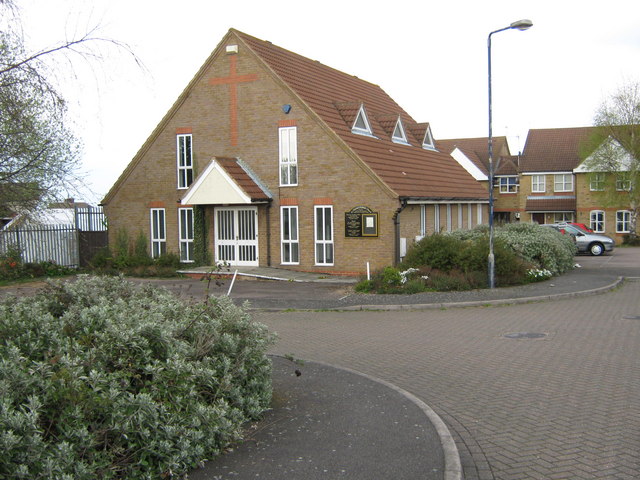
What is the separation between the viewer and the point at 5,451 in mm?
4406

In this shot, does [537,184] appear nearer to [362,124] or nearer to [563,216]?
[563,216]

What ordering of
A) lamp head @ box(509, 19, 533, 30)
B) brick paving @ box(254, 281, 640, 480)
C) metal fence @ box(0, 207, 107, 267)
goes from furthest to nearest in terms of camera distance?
metal fence @ box(0, 207, 107, 267) < lamp head @ box(509, 19, 533, 30) < brick paving @ box(254, 281, 640, 480)

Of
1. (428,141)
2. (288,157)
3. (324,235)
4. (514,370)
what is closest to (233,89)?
(288,157)

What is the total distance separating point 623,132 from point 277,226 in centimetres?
3478

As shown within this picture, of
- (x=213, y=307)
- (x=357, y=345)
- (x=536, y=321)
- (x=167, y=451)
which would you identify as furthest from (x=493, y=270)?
(x=167, y=451)

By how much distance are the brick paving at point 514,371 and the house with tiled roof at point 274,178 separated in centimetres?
776

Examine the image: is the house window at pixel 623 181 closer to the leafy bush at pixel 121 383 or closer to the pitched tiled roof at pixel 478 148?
the pitched tiled roof at pixel 478 148

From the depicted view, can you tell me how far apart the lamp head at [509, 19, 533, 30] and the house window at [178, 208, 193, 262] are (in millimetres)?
14779

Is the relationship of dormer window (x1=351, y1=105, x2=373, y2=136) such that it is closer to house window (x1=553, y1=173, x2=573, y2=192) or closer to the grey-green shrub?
the grey-green shrub

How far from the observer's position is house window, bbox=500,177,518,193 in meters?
60.5

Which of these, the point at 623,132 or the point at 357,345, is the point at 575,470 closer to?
the point at 357,345

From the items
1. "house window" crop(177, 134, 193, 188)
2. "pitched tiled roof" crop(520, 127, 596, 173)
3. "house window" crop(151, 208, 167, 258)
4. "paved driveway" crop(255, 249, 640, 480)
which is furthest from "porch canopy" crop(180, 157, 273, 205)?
"pitched tiled roof" crop(520, 127, 596, 173)

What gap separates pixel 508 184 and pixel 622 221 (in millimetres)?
11404

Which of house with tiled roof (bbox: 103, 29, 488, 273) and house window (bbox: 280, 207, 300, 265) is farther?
house window (bbox: 280, 207, 300, 265)
